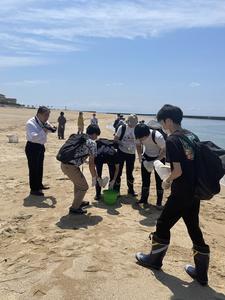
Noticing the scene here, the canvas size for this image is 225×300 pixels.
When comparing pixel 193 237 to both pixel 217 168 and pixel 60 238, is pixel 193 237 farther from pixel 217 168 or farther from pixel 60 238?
pixel 60 238

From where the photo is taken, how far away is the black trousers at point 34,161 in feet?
28.5

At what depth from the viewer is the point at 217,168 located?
4.57 m

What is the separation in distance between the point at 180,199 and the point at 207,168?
18.5 inches

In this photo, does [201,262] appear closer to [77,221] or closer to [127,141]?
[77,221]

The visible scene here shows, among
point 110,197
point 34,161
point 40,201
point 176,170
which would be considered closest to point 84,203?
point 110,197

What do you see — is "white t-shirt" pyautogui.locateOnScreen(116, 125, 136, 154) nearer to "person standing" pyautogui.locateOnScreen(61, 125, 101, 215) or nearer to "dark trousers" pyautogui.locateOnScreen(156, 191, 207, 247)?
"person standing" pyautogui.locateOnScreen(61, 125, 101, 215)

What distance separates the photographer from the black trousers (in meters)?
8.68

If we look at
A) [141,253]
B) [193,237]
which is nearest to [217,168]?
[193,237]

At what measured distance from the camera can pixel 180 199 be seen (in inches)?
186

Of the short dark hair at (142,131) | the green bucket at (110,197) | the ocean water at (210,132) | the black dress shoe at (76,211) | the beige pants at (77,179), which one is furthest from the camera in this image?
the ocean water at (210,132)

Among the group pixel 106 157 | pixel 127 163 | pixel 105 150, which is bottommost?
pixel 127 163

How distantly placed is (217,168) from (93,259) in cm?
200

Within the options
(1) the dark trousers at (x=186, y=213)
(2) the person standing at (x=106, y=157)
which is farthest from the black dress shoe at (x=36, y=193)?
(1) the dark trousers at (x=186, y=213)

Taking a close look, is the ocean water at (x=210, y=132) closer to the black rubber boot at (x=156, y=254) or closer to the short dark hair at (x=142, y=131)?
the short dark hair at (x=142, y=131)
